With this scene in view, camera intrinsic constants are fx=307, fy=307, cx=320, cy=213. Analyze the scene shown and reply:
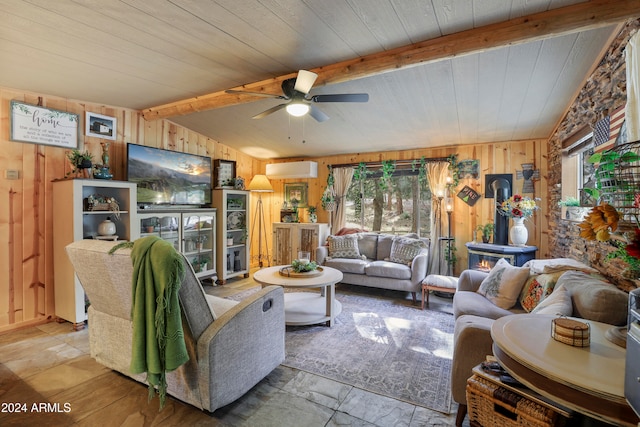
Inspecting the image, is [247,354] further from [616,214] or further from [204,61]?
[204,61]

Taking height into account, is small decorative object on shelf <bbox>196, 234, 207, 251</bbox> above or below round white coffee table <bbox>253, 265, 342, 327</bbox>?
above

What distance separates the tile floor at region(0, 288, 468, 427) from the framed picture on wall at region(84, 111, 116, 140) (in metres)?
2.58

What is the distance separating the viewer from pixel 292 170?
19.6ft

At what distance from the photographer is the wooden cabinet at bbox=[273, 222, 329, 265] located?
5.61 m

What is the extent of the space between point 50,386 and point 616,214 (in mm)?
3451

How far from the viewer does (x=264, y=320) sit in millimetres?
2225

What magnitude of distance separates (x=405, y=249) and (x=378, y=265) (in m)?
0.50

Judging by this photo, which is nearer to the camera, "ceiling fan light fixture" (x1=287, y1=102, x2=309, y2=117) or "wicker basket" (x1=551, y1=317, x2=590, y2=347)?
"wicker basket" (x1=551, y1=317, x2=590, y2=347)

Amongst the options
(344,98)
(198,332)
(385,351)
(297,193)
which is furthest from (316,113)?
(297,193)

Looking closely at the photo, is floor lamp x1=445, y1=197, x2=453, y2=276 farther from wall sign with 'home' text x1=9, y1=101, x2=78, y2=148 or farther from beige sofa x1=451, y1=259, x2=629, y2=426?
wall sign with 'home' text x1=9, y1=101, x2=78, y2=148

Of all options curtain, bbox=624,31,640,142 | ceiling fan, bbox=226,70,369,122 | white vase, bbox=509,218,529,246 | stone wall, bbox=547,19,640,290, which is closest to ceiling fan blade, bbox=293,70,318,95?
ceiling fan, bbox=226,70,369,122

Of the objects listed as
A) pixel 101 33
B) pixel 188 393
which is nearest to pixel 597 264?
pixel 188 393

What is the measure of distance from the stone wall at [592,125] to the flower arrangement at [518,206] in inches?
11.5

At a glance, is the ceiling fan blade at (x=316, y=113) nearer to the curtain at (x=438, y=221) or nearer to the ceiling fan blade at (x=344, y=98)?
the ceiling fan blade at (x=344, y=98)
